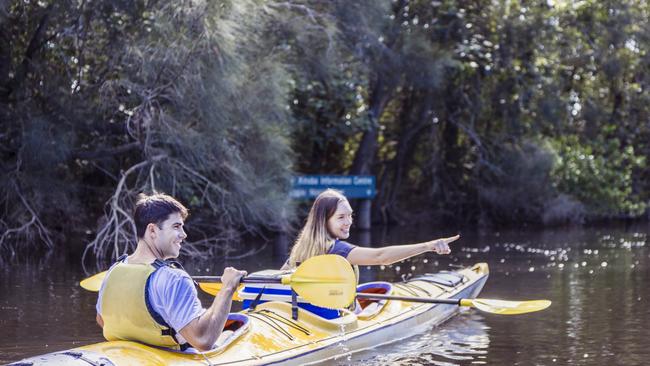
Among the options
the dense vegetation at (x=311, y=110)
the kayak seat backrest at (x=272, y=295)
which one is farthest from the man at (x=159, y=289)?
the dense vegetation at (x=311, y=110)

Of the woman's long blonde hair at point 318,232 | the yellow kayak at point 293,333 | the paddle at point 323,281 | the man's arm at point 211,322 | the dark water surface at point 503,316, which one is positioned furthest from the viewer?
the dark water surface at point 503,316

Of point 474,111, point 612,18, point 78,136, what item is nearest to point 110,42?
point 78,136

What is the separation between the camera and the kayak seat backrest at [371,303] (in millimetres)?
7465

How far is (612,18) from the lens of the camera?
2211 centimetres

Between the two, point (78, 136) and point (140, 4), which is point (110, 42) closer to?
point (140, 4)

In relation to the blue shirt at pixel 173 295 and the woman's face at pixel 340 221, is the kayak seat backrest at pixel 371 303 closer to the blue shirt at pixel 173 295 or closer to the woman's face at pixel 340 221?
the woman's face at pixel 340 221

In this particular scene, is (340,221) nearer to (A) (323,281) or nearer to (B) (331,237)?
(B) (331,237)

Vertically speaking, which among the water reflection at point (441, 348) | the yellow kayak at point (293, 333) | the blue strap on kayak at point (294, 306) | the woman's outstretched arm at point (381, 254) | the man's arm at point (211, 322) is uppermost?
the woman's outstretched arm at point (381, 254)

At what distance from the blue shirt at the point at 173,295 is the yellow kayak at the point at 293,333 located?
0.30 metres

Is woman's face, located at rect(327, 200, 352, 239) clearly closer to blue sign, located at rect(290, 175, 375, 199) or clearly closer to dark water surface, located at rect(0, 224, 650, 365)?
dark water surface, located at rect(0, 224, 650, 365)

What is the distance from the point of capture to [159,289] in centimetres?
495

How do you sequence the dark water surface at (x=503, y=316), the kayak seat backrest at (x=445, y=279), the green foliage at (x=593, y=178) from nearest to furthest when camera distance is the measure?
the dark water surface at (x=503, y=316) < the kayak seat backrest at (x=445, y=279) < the green foliage at (x=593, y=178)

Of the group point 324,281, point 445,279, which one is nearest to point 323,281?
point 324,281

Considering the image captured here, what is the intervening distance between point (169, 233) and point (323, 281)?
137 cm
